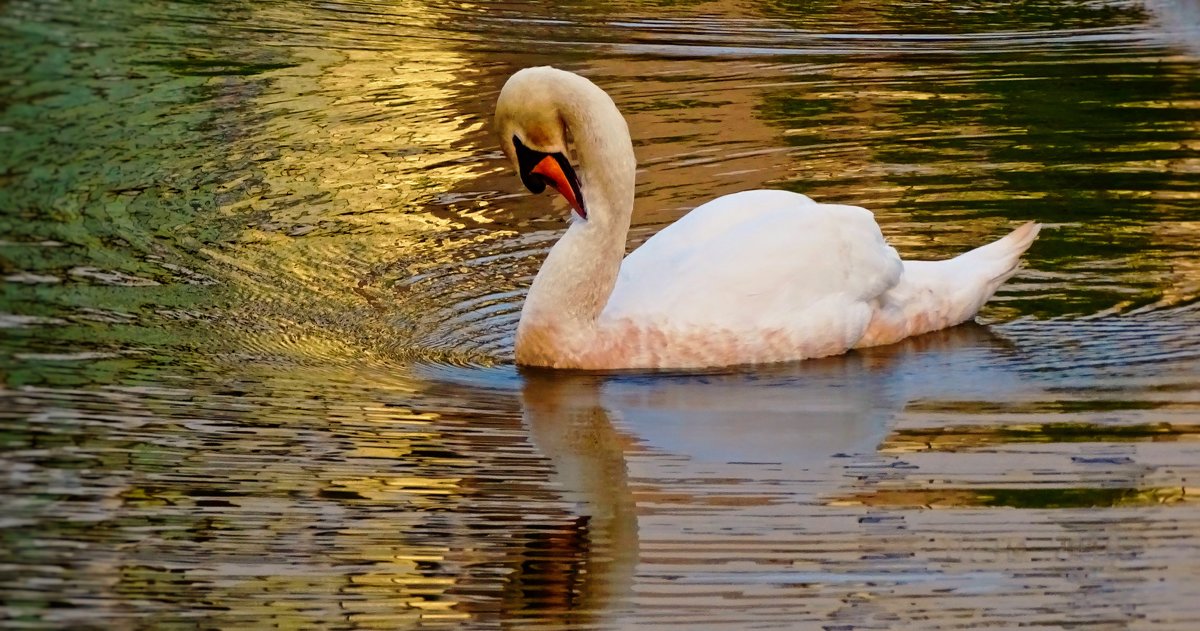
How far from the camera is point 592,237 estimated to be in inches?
286

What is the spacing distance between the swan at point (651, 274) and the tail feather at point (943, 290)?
8cm

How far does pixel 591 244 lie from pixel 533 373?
49 centimetres

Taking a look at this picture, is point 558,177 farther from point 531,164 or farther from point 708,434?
point 708,434

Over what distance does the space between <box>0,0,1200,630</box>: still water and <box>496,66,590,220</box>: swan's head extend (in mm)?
696

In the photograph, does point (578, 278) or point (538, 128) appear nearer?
point (538, 128)

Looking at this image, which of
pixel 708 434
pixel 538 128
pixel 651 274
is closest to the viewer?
pixel 708 434

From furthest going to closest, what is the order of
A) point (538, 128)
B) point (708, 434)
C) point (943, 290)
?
point (943, 290)
point (538, 128)
point (708, 434)

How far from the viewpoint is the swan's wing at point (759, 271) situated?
7.21 meters

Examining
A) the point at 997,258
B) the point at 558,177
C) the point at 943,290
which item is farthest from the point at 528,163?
the point at 997,258

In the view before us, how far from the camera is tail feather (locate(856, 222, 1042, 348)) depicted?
766cm

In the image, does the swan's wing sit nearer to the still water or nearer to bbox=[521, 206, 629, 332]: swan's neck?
bbox=[521, 206, 629, 332]: swan's neck

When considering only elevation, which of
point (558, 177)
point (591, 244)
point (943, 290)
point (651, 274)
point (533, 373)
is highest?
point (558, 177)

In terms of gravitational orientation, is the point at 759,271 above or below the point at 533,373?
above

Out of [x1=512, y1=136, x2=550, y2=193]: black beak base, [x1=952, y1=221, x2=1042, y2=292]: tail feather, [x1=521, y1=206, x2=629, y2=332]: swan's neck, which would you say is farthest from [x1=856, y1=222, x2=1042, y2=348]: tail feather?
[x1=512, y1=136, x2=550, y2=193]: black beak base
